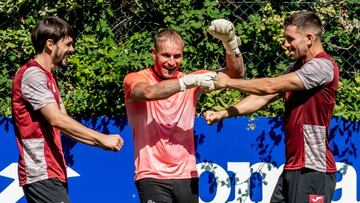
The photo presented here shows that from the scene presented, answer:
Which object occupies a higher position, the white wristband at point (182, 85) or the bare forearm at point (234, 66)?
the bare forearm at point (234, 66)

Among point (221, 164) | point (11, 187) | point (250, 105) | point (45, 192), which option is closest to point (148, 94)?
point (250, 105)

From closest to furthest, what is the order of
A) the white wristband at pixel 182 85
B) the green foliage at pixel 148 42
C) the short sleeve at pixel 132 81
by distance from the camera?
the white wristband at pixel 182 85, the short sleeve at pixel 132 81, the green foliage at pixel 148 42

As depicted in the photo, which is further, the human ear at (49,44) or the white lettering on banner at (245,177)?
the white lettering on banner at (245,177)

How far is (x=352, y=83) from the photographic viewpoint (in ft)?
27.1

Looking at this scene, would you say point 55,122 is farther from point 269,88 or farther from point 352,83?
point 352,83

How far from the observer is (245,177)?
791cm

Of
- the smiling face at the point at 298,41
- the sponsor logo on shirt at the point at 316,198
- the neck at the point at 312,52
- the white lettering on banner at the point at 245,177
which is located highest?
the smiling face at the point at 298,41

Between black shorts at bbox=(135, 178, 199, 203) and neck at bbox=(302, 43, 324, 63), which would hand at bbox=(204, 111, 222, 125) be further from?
neck at bbox=(302, 43, 324, 63)

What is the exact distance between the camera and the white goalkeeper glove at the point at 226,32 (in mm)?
6281

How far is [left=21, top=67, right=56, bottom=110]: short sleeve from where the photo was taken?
5.63m

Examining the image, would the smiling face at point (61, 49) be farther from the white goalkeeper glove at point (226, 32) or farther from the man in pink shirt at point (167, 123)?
the white goalkeeper glove at point (226, 32)

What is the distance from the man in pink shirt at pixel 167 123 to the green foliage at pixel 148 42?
1.53 metres

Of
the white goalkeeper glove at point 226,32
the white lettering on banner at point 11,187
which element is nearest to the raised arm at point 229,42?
the white goalkeeper glove at point 226,32

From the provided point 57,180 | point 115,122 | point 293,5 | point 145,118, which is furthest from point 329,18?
point 57,180
